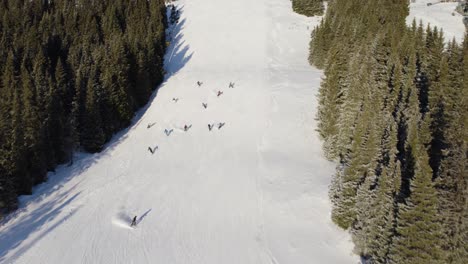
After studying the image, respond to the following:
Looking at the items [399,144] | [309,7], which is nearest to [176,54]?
[309,7]

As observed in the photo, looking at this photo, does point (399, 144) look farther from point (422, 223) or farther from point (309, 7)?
point (309, 7)

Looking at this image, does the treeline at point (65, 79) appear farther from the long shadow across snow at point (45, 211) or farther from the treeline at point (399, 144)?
the treeline at point (399, 144)

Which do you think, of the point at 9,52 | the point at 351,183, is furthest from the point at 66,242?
the point at 9,52

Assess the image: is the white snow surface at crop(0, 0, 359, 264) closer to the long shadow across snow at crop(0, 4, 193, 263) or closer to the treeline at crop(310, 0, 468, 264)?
the long shadow across snow at crop(0, 4, 193, 263)

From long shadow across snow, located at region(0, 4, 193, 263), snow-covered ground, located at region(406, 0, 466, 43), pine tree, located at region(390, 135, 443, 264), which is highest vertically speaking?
snow-covered ground, located at region(406, 0, 466, 43)

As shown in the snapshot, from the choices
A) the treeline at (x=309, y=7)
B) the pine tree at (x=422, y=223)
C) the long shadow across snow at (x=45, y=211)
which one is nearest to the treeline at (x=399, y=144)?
the pine tree at (x=422, y=223)

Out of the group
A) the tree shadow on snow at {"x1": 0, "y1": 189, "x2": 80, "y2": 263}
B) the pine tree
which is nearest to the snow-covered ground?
the pine tree

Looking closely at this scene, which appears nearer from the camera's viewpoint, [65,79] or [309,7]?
[65,79]

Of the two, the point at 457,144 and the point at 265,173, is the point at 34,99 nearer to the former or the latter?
the point at 265,173
